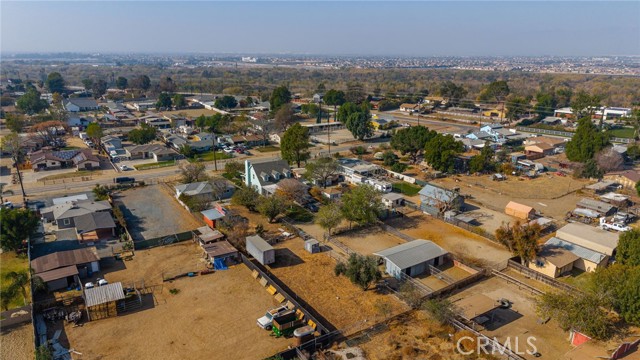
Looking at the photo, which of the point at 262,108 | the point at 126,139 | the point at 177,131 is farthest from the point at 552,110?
the point at 126,139

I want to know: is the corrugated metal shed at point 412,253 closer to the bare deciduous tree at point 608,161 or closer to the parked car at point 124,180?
the bare deciduous tree at point 608,161

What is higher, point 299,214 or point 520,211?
point 520,211

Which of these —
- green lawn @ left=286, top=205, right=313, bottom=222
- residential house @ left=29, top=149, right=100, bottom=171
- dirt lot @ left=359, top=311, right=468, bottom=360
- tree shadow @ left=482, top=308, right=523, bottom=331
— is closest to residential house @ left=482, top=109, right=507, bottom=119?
green lawn @ left=286, top=205, right=313, bottom=222

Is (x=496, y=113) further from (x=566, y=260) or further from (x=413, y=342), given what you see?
(x=413, y=342)

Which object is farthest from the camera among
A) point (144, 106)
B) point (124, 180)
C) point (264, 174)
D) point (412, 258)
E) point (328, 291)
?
point (144, 106)

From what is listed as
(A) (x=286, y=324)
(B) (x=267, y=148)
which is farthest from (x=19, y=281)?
(B) (x=267, y=148)
